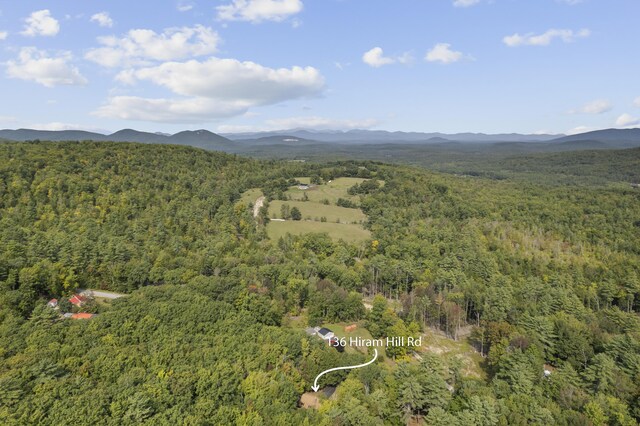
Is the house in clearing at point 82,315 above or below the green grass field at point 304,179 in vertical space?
below

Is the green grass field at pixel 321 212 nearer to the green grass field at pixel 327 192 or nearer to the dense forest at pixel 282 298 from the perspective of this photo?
the green grass field at pixel 327 192


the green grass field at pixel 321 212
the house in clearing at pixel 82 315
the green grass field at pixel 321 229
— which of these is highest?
the green grass field at pixel 321 212

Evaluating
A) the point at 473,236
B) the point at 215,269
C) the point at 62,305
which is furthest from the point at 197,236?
the point at 473,236

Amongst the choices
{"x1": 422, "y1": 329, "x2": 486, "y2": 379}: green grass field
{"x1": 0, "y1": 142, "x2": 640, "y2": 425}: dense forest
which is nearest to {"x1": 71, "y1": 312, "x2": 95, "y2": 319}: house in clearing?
{"x1": 0, "y1": 142, "x2": 640, "y2": 425}: dense forest

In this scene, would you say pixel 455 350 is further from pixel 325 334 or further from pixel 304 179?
pixel 304 179

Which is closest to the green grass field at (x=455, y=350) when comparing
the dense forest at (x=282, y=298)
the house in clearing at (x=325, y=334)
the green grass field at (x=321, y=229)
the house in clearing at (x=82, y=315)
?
the dense forest at (x=282, y=298)

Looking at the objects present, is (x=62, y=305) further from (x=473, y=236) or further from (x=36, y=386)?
(x=473, y=236)
